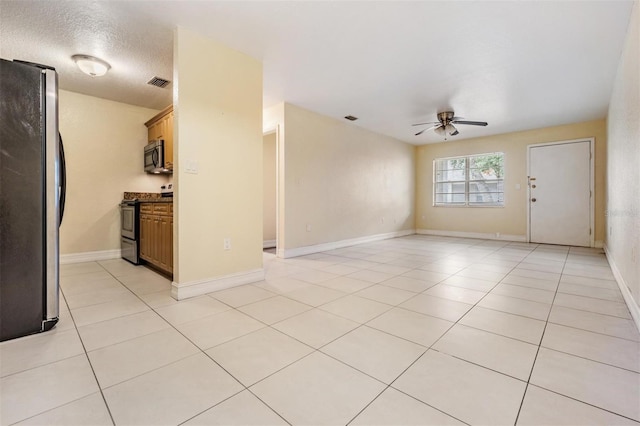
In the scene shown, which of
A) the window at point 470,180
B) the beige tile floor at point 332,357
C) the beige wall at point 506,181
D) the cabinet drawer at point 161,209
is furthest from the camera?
the window at point 470,180

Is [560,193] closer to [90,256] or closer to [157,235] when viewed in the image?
[157,235]

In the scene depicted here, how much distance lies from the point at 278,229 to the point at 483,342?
10.7ft

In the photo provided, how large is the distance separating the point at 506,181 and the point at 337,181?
396 cm

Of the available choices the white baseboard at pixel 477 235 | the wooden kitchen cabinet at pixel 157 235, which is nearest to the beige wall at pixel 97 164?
the wooden kitchen cabinet at pixel 157 235

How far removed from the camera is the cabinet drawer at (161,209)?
10.1ft

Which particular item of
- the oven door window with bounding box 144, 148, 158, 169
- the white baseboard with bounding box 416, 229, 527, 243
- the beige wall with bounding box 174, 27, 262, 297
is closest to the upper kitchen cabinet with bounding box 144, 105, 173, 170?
the oven door window with bounding box 144, 148, 158, 169

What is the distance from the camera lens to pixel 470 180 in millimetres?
6859

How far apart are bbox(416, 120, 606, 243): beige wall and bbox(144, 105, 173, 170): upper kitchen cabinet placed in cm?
613

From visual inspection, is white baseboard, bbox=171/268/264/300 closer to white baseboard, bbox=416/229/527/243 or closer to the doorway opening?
the doorway opening

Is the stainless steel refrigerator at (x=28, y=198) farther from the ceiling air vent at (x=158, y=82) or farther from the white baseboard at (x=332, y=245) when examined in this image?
the white baseboard at (x=332, y=245)

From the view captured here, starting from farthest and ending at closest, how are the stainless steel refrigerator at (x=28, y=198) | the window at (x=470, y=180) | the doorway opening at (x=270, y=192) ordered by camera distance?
1. the window at (x=470, y=180)
2. the doorway opening at (x=270, y=192)
3. the stainless steel refrigerator at (x=28, y=198)

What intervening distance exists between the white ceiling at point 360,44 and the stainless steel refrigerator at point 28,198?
37.4 inches

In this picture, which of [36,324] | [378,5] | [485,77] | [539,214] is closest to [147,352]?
[36,324]

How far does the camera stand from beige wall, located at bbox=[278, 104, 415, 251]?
4.52 m
